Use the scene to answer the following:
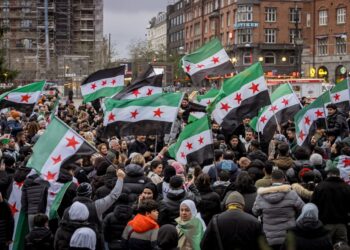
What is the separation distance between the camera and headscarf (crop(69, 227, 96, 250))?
8195mm

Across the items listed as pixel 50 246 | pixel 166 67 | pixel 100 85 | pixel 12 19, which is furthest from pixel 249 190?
pixel 12 19

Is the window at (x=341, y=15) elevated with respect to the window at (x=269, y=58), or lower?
elevated

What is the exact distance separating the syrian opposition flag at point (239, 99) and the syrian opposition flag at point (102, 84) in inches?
197

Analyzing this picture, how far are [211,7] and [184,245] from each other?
92.9m

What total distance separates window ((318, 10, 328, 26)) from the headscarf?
231 feet

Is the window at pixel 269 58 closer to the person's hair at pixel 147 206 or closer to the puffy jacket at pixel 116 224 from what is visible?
the puffy jacket at pixel 116 224

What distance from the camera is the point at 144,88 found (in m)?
16.4

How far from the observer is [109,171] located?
10.3 metres

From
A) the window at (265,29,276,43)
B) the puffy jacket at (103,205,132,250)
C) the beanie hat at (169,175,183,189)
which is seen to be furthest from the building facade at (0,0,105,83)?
the puffy jacket at (103,205,132,250)

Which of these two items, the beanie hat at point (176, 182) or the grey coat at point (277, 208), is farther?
the beanie hat at point (176, 182)

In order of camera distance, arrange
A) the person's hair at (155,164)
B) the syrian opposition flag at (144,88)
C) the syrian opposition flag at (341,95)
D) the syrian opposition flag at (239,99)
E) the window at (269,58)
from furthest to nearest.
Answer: the window at (269,58)
the syrian opposition flag at (341,95)
the syrian opposition flag at (144,88)
the syrian opposition flag at (239,99)
the person's hair at (155,164)

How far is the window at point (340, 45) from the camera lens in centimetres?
7288

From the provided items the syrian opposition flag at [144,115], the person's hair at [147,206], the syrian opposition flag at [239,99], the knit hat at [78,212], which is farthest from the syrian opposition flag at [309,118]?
the knit hat at [78,212]

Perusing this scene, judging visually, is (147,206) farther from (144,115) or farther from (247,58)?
(247,58)
